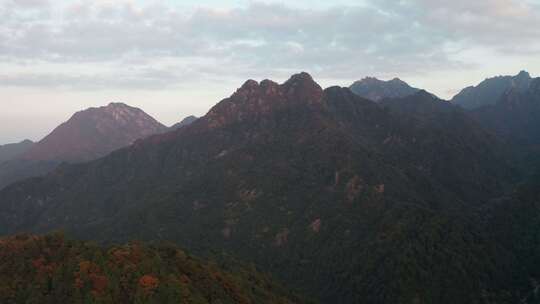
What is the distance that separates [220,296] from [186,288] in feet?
33.5

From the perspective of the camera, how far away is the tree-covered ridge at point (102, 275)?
114 meters

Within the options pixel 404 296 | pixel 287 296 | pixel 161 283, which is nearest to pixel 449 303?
pixel 404 296

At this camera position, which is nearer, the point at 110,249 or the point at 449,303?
the point at 110,249

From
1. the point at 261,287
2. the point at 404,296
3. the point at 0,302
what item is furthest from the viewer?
the point at 404,296

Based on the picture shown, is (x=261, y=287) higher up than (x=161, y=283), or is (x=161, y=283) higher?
(x=161, y=283)

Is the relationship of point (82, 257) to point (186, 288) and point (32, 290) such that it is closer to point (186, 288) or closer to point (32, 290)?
point (32, 290)

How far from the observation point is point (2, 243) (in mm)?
131000

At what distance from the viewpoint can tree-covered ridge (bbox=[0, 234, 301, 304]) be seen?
4486 inches

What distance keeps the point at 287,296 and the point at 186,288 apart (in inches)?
1983

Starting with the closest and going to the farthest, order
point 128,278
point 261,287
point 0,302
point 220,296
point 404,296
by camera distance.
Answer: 1. point 0,302
2. point 128,278
3. point 220,296
4. point 261,287
5. point 404,296

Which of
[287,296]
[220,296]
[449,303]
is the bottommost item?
[449,303]

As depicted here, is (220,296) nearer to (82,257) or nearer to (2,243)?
(82,257)

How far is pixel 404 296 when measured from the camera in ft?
648

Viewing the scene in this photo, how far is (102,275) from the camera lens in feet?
386
